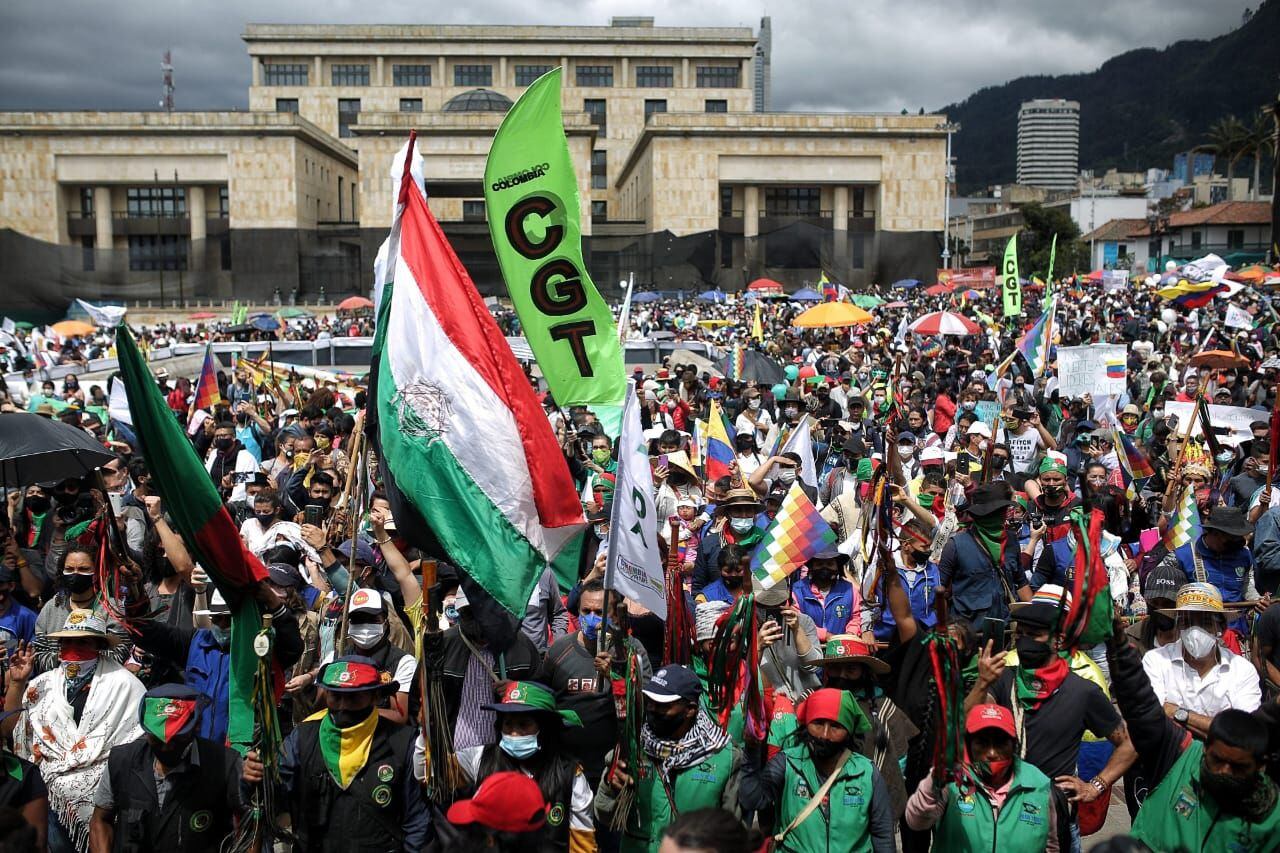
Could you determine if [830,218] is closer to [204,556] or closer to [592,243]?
[592,243]

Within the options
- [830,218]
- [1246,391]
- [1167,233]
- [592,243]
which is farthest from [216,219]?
[1246,391]

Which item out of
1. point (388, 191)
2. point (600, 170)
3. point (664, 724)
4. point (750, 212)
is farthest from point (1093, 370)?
point (600, 170)

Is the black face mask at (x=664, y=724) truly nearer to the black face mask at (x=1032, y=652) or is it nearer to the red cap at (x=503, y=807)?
the red cap at (x=503, y=807)

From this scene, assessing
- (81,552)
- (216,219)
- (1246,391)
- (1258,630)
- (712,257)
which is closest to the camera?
(1258,630)

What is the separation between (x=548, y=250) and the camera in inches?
281

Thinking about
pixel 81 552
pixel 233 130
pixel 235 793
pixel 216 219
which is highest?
pixel 233 130

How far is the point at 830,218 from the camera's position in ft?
233

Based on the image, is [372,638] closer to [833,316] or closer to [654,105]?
[833,316]

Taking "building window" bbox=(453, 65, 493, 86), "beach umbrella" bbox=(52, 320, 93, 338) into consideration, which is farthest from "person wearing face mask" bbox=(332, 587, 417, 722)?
"building window" bbox=(453, 65, 493, 86)

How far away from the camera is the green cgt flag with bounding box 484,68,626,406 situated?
709cm

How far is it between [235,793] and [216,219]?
70172 millimetres

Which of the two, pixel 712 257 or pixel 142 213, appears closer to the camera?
pixel 712 257

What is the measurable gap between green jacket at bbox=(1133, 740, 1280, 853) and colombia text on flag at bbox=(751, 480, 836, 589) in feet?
7.57

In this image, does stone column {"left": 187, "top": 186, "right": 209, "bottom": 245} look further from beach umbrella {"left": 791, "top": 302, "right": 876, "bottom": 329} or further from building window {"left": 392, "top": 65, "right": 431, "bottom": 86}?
beach umbrella {"left": 791, "top": 302, "right": 876, "bottom": 329}
